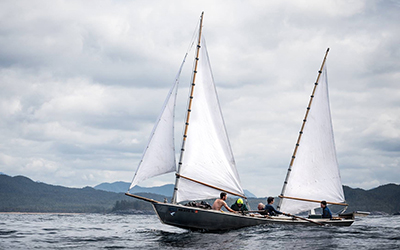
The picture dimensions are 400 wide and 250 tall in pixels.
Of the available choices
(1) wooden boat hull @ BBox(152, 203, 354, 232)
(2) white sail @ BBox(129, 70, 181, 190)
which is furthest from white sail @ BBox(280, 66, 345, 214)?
(2) white sail @ BBox(129, 70, 181, 190)

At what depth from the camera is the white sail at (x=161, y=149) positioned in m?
32.8

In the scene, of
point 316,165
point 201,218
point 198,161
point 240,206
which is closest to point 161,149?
point 198,161

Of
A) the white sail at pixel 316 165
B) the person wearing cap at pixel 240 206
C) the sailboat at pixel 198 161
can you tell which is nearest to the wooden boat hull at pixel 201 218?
the sailboat at pixel 198 161

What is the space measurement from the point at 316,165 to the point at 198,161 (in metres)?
10.5

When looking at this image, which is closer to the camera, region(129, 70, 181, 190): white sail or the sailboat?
the sailboat

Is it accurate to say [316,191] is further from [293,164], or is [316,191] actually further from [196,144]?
[196,144]

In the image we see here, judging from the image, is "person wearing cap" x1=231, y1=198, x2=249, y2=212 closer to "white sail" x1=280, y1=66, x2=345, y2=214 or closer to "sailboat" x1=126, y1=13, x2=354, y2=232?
"sailboat" x1=126, y1=13, x2=354, y2=232

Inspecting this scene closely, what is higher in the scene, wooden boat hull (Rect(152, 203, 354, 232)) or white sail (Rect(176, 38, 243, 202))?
white sail (Rect(176, 38, 243, 202))

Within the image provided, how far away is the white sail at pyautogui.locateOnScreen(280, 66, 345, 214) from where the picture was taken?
125 ft

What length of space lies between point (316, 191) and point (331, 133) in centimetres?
497

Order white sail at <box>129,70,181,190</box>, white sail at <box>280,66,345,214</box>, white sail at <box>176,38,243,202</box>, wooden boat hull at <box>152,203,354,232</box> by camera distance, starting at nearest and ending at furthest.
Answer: wooden boat hull at <box>152,203,354,232</box> < white sail at <box>129,70,181,190</box> < white sail at <box>176,38,243,202</box> < white sail at <box>280,66,345,214</box>

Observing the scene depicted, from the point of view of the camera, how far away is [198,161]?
1348 inches

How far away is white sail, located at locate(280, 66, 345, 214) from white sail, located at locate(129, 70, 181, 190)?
10702mm

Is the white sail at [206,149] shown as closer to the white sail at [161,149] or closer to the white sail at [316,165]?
the white sail at [161,149]
